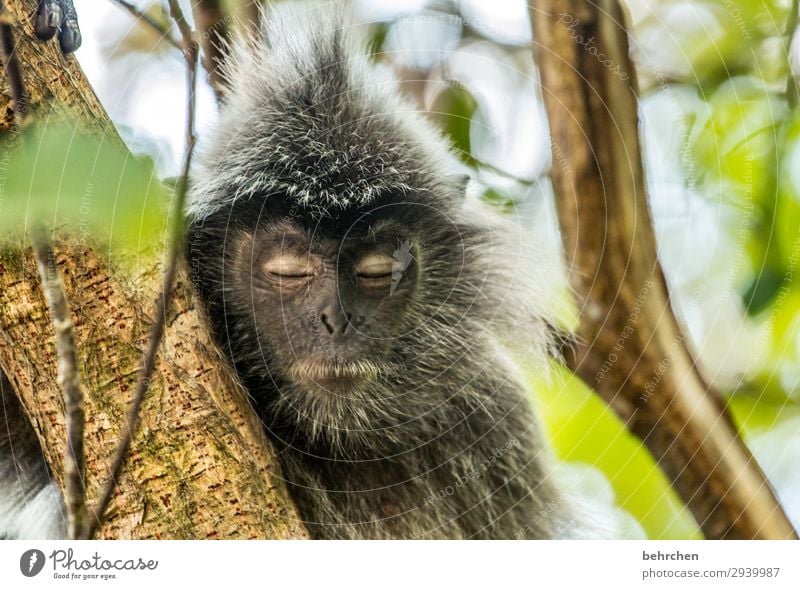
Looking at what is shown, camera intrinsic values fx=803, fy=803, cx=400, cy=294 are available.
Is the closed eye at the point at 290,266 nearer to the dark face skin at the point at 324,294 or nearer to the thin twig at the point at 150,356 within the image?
the dark face skin at the point at 324,294

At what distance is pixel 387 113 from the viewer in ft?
3.79

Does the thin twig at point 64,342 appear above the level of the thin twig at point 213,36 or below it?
below

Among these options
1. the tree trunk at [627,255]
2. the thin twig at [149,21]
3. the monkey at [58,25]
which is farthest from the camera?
the tree trunk at [627,255]

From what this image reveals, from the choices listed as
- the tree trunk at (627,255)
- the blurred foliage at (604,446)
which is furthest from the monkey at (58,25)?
the blurred foliage at (604,446)

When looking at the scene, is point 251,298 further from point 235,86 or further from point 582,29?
point 582,29

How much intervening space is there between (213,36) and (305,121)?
7.2 inches

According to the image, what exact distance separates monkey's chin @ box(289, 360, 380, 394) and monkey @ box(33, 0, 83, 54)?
0.49 meters

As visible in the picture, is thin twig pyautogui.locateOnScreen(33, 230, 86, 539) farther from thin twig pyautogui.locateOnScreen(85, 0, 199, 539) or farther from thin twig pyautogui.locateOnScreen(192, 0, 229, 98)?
thin twig pyautogui.locateOnScreen(192, 0, 229, 98)

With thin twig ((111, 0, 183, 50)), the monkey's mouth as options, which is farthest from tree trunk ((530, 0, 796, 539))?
thin twig ((111, 0, 183, 50))

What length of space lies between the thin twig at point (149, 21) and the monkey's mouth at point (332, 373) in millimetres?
452

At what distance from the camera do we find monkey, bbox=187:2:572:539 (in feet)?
3.59

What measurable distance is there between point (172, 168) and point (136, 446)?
38cm
